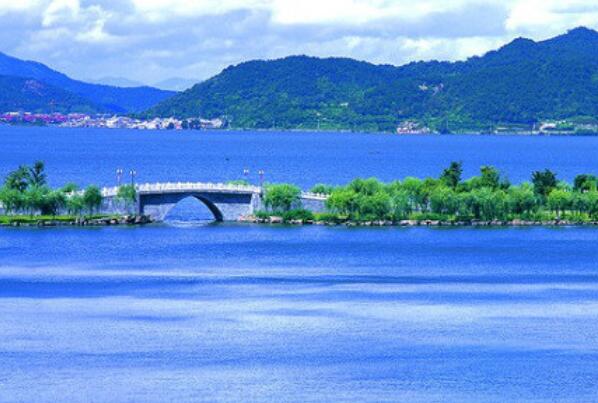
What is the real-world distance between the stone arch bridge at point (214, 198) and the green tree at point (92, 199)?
1662 millimetres

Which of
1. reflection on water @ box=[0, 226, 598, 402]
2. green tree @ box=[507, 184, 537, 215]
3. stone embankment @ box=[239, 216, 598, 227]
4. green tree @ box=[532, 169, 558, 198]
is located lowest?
reflection on water @ box=[0, 226, 598, 402]

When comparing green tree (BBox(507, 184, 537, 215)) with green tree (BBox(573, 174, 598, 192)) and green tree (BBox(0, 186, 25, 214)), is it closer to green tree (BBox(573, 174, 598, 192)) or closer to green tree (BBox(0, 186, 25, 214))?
green tree (BBox(573, 174, 598, 192))

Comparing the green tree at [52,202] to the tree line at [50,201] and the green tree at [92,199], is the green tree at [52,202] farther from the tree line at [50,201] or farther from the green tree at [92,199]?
the green tree at [92,199]

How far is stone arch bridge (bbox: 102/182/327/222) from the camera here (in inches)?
3634

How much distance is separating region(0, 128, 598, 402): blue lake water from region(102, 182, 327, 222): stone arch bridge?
186cm

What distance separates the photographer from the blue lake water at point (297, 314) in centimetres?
4628

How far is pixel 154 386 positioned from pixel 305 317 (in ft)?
40.9

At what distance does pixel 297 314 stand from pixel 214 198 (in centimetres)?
3667

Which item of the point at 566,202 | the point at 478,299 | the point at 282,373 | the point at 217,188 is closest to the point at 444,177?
the point at 566,202

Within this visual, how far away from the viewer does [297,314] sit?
190 feet

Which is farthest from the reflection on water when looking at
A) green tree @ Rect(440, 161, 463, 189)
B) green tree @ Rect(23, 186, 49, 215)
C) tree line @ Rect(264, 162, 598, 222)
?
green tree @ Rect(440, 161, 463, 189)

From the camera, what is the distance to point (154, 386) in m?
45.6

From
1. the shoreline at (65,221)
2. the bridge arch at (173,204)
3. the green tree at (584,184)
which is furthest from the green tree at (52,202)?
the green tree at (584,184)

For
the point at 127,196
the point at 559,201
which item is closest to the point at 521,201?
the point at 559,201
